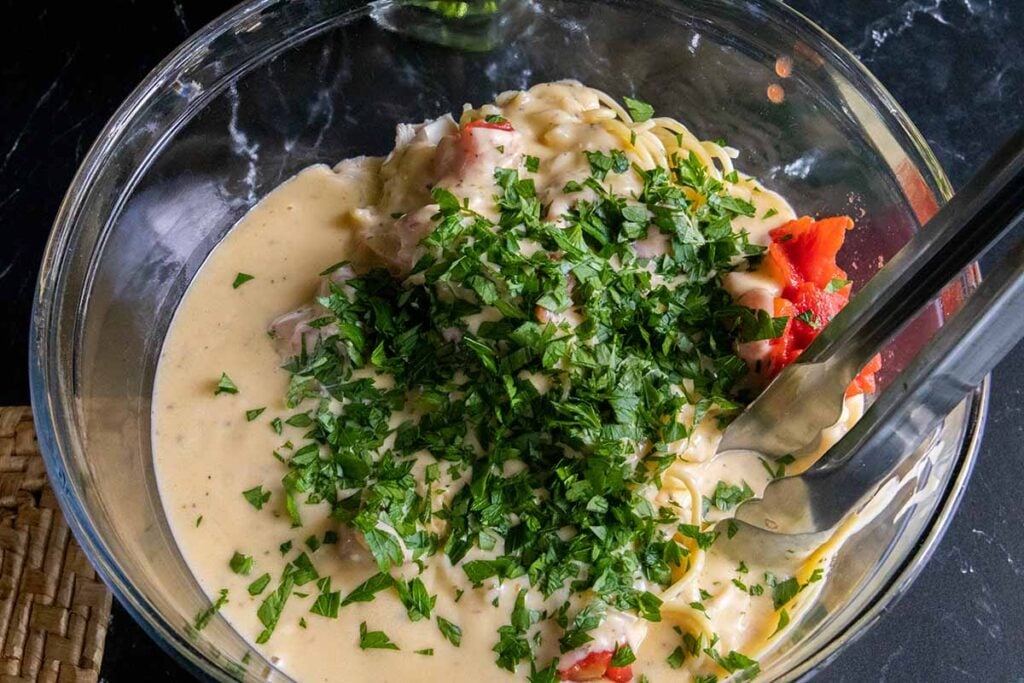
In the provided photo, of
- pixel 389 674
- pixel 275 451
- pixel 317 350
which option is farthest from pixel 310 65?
pixel 389 674

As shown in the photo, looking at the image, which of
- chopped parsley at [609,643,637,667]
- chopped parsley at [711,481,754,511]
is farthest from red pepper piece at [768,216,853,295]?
chopped parsley at [609,643,637,667]

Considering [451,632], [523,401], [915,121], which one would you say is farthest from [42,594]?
[915,121]

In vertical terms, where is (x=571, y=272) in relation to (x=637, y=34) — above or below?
below

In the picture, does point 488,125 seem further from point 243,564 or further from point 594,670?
point 594,670

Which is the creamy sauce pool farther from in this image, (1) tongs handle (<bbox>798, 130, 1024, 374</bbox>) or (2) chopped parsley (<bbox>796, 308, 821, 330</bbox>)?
(1) tongs handle (<bbox>798, 130, 1024, 374</bbox>)

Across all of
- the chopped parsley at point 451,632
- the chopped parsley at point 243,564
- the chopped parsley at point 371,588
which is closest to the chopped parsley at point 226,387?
the chopped parsley at point 243,564

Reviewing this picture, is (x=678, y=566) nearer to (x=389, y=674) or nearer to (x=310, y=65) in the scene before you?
(x=389, y=674)
